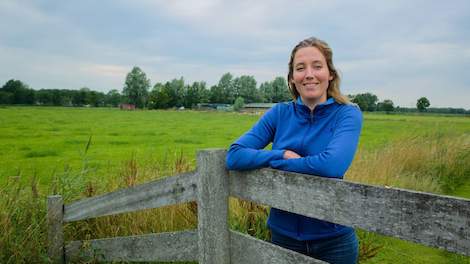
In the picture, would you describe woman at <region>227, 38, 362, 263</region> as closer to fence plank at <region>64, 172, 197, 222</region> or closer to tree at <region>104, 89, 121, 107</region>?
fence plank at <region>64, 172, 197, 222</region>

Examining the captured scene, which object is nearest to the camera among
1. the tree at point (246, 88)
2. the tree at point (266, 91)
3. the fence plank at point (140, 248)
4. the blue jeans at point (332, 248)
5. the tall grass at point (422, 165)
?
the blue jeans at point (332, 248)

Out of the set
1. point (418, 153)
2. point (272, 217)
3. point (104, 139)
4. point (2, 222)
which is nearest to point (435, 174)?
point (418, 153)

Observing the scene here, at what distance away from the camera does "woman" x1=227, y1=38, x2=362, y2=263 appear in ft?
7.55

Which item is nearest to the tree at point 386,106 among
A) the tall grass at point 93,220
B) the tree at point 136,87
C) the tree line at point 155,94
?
the tree line at point 155,94

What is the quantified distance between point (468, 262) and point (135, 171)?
4.72m

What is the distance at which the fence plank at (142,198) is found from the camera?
8.92ft

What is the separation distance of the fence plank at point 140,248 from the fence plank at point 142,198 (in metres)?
0.27

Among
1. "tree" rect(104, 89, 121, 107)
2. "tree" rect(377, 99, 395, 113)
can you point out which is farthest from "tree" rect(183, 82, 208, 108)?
"tree" rect(377, 99, 395, 113)

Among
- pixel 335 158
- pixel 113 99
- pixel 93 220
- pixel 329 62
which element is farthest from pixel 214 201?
pixel 113 99

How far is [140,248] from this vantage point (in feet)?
11.2

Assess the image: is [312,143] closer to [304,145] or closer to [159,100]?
[304,145]

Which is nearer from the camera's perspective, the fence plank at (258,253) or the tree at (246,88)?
the fence plank at (258,253)

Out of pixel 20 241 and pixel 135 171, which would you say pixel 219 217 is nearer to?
pixel 20 241

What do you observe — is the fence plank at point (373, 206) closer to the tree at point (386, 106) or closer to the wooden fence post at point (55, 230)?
the wooden fence post at point (55, 230)
